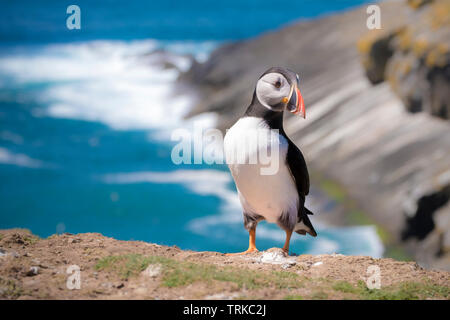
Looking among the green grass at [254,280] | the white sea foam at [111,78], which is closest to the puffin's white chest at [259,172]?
the green grass at [254,280]

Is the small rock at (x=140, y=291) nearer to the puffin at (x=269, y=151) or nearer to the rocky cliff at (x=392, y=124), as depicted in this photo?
the puffin at (x=269, y=151)

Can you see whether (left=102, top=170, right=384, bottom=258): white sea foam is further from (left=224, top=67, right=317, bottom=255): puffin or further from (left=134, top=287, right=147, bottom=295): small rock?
(left=134, top=287, right=147, bottom=295): small rock

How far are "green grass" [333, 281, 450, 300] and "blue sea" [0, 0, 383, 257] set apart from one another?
56.8 ft

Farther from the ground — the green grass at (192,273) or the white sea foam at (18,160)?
the white sea foam at (18,160)

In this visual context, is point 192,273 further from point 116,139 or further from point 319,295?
point 116,139

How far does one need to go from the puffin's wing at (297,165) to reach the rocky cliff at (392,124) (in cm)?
1340

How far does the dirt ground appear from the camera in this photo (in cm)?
874

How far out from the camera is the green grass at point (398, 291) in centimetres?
902

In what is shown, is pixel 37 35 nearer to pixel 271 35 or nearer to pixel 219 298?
pixel 271 35

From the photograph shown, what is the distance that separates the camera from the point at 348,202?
29641 millimetres

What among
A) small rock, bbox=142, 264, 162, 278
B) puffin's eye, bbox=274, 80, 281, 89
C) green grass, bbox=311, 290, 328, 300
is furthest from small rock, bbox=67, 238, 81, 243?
green grass, bbox=311, 290, 328, 300

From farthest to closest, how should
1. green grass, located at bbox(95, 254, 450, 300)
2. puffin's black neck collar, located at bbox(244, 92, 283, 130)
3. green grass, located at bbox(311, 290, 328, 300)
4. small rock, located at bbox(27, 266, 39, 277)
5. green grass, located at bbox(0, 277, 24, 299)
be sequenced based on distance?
1. puffin's black neck collar, located at bbox(244, 92, 283, 130)
2. small rock, located at bbox(27, 266, 39, 277)
3. green grass, located at bbox(95, 254, 450, 300)
4. green grass, located at bbox(311, 290, 328, 300)
5. green grass, located at bbox(0, 277, 24, 299)
